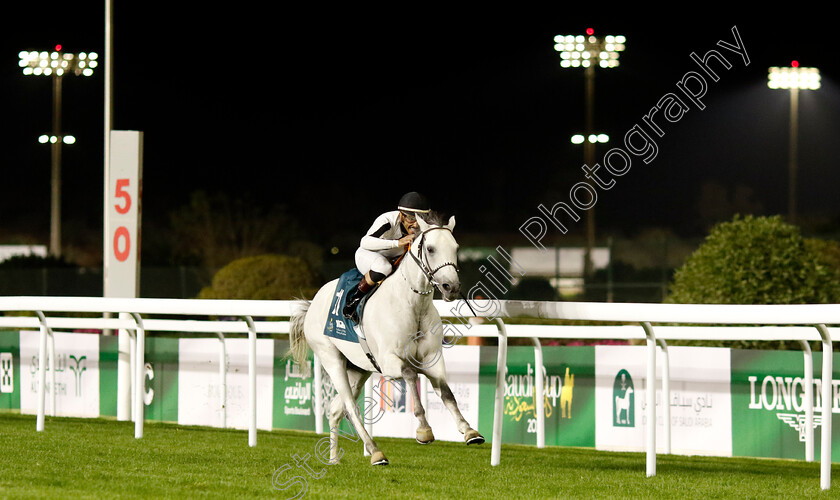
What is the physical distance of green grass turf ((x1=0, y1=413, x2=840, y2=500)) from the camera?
469 centimetres

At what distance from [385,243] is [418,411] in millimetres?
866

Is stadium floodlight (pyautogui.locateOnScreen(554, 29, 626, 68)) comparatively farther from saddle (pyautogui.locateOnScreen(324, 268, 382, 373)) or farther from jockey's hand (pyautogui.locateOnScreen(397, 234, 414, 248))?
jockey's hand (pyautogui.locateOnScreen(397, 234, 414, 248))

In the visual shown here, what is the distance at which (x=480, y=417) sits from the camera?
8.33m

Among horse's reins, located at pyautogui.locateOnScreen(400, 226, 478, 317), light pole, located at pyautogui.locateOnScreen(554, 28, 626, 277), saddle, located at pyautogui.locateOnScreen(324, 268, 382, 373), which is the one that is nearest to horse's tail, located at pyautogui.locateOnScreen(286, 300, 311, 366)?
saddle, located at pyautogui.locateOnScreen(324, 268, 382, 373)

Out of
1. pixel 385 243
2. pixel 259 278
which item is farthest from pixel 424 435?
pixel 259 278

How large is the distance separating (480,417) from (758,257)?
2.89 metres

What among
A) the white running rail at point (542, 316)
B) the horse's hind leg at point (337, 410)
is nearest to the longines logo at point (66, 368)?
the white running rail at point (542, 316)

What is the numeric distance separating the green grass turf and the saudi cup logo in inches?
29.6

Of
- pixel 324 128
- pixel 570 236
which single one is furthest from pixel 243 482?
pixel 324 128

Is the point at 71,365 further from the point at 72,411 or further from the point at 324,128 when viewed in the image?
the point at 324,128

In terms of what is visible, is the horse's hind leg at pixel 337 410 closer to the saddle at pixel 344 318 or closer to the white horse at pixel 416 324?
the white horse at pixel 416 324

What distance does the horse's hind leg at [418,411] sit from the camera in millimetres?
4641

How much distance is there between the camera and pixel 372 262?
5.45m

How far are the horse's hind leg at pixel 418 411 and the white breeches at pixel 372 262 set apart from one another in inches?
22.9
